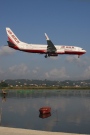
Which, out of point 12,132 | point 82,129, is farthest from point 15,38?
point 12,132

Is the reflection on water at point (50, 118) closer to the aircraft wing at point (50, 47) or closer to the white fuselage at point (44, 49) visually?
the white fuselage at point (44, 49)

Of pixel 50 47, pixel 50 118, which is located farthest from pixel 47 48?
pixel 50 118

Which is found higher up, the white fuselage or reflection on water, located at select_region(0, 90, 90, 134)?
the white fuselage

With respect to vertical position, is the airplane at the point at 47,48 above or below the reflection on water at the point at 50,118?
above

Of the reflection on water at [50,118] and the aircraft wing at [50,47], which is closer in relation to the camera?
the reflection on water at [50,118]

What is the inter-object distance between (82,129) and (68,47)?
2099 centimetres

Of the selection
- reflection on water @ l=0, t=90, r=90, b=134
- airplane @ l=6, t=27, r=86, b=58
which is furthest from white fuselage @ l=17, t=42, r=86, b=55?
reflection on water @ l=0, t=90, r=90, b=134

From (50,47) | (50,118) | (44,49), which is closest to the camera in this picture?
(44,49)

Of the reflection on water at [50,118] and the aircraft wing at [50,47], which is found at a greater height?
the aircraft wing at [50,47]

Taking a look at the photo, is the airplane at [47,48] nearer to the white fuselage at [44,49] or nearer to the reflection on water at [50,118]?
the white fuselage at [44,49]

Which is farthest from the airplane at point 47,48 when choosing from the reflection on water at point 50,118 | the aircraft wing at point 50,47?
the reflection on water at point 50,118

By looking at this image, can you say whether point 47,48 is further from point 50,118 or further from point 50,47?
point 50,118

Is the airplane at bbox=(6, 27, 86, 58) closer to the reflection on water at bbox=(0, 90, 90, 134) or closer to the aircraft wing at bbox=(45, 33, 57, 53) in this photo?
the aircraft wing at bbox=(45, 33, 57, 53)

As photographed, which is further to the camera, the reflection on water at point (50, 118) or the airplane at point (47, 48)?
the airplane at point (47, 48)
